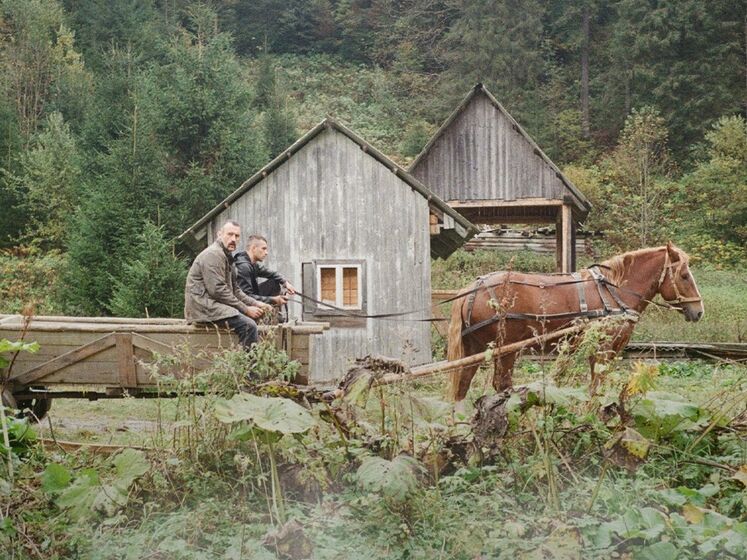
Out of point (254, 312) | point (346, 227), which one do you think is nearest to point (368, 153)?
point (346, 227)

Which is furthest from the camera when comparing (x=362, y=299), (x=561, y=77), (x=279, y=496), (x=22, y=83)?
(x=561, y=77)

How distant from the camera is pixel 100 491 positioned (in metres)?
4.50

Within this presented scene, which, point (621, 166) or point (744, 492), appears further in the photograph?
point (621, 166)

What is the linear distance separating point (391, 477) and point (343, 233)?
34.5 feet

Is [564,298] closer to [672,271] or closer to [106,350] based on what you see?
[672,271]

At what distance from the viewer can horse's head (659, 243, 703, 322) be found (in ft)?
31.7

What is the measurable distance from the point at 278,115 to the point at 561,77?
20948 millimetres

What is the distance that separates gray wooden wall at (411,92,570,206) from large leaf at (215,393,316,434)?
15110 mm

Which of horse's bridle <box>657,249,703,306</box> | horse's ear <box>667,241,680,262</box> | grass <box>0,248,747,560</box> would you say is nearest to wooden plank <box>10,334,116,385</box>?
grass <box>0,248,747,560</box>

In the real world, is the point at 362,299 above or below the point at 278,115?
below

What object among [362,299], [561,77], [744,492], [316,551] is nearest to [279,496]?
[316,551]

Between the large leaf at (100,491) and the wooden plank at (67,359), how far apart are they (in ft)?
8.49

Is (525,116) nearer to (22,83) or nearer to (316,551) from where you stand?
(22,83)

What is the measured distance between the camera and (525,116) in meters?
40.4
